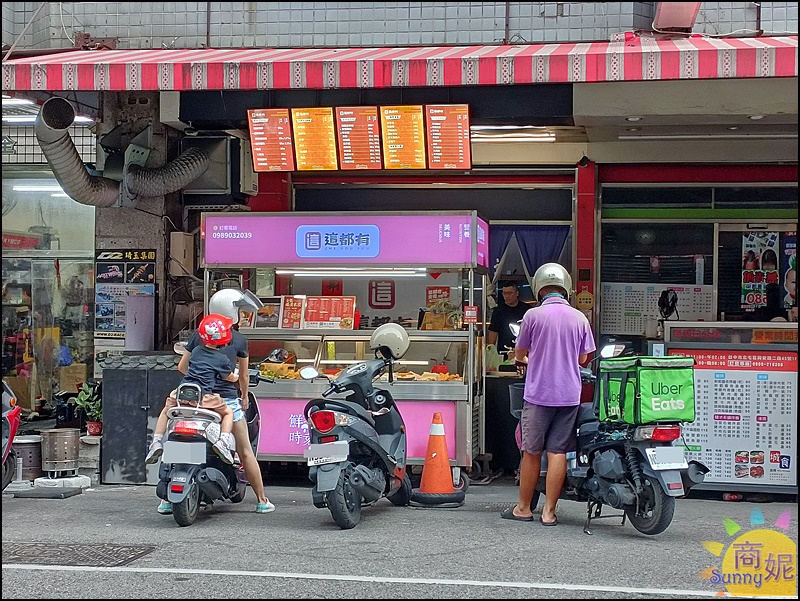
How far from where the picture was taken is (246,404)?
824cm

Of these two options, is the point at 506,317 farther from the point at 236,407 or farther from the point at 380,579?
the point at 380,579

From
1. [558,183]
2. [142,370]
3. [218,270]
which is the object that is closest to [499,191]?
[558,183]

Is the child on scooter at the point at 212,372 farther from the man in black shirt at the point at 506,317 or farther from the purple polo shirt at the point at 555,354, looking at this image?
the man in black shirt at the point at 506,317

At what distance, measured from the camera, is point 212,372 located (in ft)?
25.3

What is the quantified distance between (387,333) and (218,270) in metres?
2.33

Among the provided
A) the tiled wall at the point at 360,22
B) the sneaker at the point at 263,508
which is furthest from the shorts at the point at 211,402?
the tiled wall at the point at 360,22

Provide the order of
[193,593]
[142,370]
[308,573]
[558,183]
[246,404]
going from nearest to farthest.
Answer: [193,593] → [308,573] → [246,404] → [142,370] → [558,183]

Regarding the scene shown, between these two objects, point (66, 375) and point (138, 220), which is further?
point (66, 375)

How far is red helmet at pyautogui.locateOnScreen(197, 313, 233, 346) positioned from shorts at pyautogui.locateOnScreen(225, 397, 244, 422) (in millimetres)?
463

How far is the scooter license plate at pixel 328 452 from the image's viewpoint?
7.43 meters

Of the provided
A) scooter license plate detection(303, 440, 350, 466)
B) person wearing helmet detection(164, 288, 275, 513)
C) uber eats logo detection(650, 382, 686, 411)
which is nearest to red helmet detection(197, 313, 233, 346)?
person wearing helmet detection(164, 288, 275, 513)

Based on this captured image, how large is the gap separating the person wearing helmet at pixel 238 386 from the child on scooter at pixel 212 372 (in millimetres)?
87

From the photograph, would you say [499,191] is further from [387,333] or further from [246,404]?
[246,404]

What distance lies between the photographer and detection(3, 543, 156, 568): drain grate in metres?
6.44
